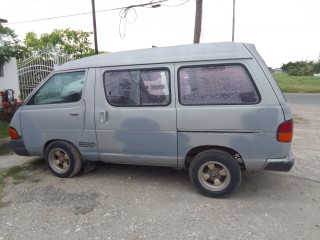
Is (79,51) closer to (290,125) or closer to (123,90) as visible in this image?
(123,90)

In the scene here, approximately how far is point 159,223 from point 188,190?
34.8 inches

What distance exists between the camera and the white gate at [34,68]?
930 cm

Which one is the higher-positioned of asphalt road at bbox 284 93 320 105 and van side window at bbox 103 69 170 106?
van side window at bbox 103 69 170 106

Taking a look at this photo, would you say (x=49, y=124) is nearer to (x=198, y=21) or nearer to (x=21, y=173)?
(x=21, y=173)

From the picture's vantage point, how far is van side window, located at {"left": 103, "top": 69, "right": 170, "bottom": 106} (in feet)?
11.3

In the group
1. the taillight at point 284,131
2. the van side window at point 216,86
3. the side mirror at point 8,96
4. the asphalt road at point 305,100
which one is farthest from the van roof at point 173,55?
the asphalt road at point 305,100

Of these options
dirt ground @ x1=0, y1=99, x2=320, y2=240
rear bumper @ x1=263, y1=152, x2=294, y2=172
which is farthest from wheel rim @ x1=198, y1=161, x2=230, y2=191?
rear bumper @ x1=263, y1=152, x2=294, y2=172

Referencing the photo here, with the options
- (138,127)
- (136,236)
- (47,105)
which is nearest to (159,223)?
(136,236)

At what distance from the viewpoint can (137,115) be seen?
11.6ft

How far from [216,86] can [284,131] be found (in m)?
0.93

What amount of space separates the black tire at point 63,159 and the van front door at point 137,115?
517mm

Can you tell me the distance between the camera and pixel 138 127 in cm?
355

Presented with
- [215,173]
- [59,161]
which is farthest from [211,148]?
[59,161]

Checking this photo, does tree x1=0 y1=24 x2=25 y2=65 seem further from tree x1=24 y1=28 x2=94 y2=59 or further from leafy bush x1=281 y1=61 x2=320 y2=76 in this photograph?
leafy bush x1=281 y1=61 x2=320 y2=76
